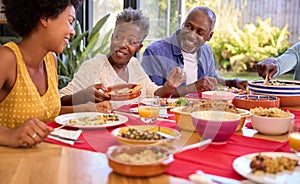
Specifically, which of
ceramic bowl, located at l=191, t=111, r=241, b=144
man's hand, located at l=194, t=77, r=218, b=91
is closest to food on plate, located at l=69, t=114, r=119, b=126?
ceramic bowl, located at l=191, t=111, r=241, b=144

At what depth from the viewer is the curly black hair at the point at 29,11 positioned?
153 centimetres

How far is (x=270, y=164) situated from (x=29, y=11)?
1044 millimetres

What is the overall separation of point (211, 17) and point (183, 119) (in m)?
1.50

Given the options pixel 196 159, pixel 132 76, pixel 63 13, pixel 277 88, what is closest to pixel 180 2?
pixel 132 76

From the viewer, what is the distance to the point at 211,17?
284 centimetres

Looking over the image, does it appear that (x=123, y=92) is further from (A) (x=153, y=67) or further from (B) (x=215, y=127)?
(A) (x=153, y=67)

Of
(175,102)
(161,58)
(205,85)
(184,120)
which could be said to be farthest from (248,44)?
(184,120)

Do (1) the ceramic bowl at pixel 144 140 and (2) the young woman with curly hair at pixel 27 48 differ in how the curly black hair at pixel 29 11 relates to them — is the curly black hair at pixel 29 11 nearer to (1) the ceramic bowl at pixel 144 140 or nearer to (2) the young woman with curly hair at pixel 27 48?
(2) the young woman with curly hair at pixel 27 48

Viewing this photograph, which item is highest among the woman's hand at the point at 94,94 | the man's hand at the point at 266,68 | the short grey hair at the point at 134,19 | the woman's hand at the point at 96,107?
the short grey hair at the point at 134,19

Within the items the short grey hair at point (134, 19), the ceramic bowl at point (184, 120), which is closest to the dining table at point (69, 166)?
the ceramic bowl at point (184, 120)

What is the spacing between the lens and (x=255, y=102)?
190cm

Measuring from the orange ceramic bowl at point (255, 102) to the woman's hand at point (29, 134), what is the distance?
1022 millimetres

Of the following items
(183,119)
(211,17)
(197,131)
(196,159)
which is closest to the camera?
(196,159)

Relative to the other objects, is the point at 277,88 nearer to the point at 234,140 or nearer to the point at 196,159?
the point at 234,140
